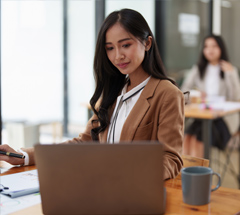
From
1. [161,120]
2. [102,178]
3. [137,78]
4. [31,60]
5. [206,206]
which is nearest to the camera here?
[102,178]

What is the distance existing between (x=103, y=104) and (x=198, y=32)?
4522mm

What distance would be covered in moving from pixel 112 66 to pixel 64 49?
3.12m

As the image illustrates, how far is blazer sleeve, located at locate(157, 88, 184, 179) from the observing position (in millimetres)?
1273

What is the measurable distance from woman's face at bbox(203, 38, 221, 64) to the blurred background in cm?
125

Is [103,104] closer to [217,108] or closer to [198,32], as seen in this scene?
[217,108]

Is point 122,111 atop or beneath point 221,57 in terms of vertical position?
beneath

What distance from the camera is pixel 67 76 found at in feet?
15.5

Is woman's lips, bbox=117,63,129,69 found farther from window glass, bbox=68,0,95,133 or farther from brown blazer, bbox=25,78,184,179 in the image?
window glass, bbox=68,0,95,133

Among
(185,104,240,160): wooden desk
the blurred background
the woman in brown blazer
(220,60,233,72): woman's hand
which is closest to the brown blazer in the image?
the woman in brown blazer

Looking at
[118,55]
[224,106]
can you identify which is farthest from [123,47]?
[224,106]

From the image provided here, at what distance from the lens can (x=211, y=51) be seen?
14.7ft

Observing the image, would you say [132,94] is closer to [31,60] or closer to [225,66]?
[31,60]

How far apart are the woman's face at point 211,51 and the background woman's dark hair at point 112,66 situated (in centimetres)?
300

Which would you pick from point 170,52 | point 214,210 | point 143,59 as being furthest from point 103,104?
point 170,52
